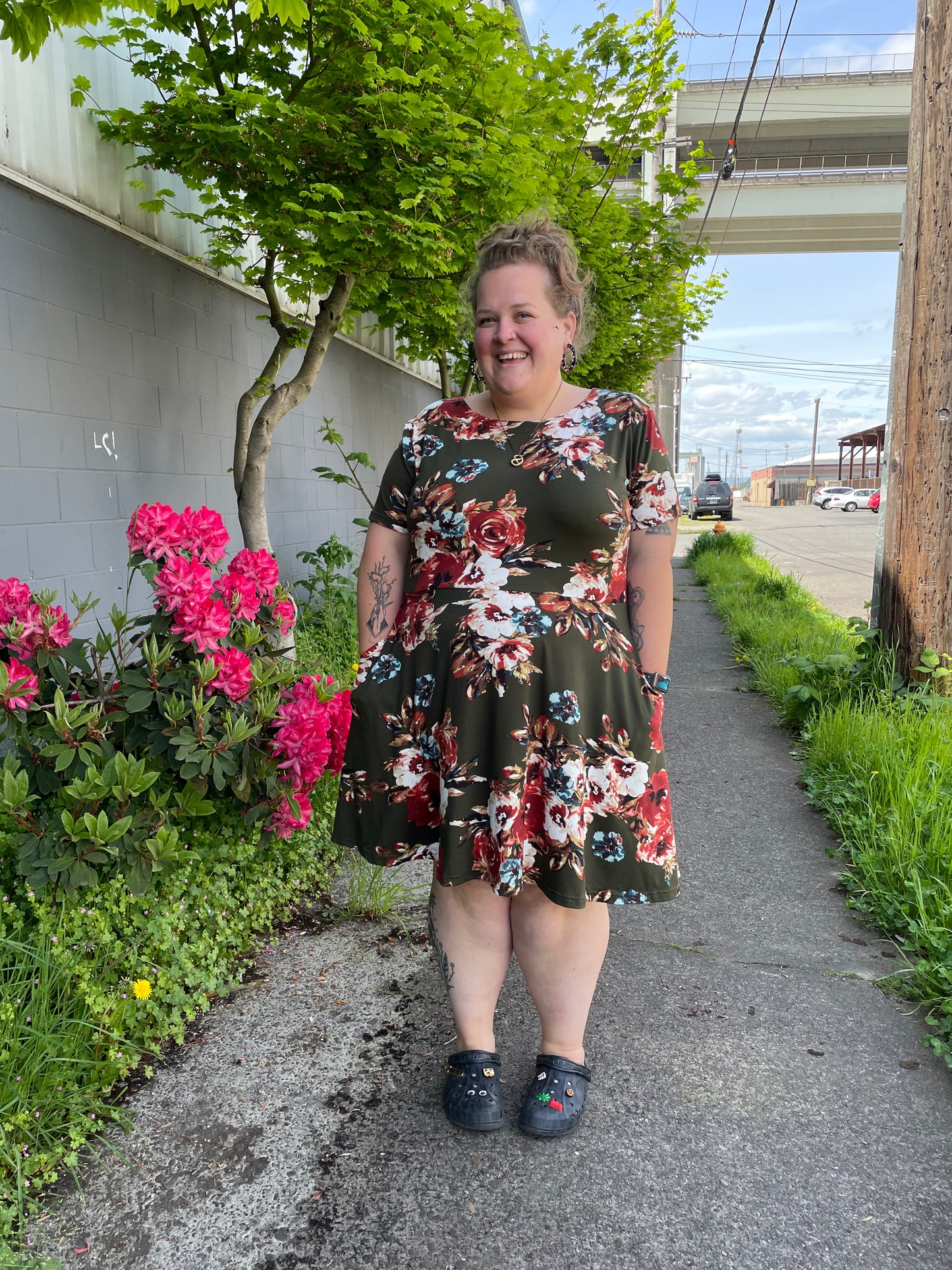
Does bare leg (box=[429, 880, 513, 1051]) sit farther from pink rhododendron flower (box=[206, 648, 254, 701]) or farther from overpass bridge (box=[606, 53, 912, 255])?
overpass bridge (box=[606, 53, 912, 255])

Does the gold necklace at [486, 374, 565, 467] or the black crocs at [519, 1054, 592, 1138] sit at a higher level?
the gold necklace at [486, 374, 565, 467]

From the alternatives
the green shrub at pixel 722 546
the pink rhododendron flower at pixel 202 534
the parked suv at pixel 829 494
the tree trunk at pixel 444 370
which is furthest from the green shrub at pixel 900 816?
the parked suv at pixel 829 494

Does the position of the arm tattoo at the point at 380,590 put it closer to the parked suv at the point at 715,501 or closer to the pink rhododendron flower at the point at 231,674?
the pink rhododendron flower at the point at 231,674

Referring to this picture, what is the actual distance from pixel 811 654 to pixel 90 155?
15.6 ft

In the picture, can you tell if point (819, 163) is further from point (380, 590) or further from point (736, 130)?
point (380, 590)

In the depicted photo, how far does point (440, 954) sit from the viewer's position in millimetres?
2074

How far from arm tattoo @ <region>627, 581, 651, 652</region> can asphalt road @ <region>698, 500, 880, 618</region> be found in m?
6.80

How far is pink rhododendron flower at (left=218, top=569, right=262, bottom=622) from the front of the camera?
2469mm

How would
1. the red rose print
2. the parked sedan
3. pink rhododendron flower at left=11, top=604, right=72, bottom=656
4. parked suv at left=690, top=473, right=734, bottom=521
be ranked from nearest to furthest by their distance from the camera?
the red rose print, pink rhododendron flower at left=11, top=604, right=72, bottom=656, parked suv at left=690, top=473, right=734, bottom=521, the parked sedan

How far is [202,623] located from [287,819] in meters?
0.62

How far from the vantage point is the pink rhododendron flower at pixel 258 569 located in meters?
2.57

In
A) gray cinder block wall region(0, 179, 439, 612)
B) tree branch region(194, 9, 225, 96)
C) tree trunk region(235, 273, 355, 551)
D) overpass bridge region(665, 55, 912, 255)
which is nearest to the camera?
gray cinder block wall region(0, 179, 439, 612)

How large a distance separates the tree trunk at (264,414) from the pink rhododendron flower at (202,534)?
2091mm

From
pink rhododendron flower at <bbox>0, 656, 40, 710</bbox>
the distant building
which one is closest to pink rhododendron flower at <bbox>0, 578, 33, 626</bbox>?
pink rhododendron flower at <bbox>0, 656, 40, 710</bbox>
